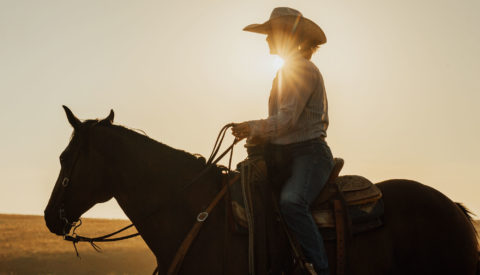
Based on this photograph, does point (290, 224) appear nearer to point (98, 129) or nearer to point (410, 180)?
point (410, 180)

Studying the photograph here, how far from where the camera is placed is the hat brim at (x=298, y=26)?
5266mm

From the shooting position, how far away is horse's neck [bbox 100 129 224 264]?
16.2 ft

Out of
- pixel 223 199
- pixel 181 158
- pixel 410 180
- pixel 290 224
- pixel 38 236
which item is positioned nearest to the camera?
pixel 290 224

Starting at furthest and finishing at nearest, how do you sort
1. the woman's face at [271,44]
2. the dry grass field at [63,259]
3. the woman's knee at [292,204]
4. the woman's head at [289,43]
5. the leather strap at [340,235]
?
1. the dry grass field at [63,259]
2. the woman's face at [271,44]
3. the woman's head at [289,43]
4. the leather strap at [340,235]
5. the woman's knee at [292,204]

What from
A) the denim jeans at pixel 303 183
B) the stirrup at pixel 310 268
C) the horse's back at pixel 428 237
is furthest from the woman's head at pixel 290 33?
the stirrup at pixel 310 268

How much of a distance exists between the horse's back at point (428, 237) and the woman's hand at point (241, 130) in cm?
212

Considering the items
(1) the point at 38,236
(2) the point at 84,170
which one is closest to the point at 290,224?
(2) the point at 84,170

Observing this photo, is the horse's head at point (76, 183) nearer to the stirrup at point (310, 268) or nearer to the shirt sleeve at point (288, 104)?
the shirt sleeve at point (288, 104)

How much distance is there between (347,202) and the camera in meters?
5.12

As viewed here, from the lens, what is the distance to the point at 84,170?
5090 mm

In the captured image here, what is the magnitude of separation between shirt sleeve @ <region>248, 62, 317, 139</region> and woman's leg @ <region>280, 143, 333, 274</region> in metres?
0.42

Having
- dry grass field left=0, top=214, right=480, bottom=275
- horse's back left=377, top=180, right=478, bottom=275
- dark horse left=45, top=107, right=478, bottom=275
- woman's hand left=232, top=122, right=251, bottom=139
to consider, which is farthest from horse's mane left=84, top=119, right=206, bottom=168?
dry grass field left=0, top=214, right=480, bottom=275

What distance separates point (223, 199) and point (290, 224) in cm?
89

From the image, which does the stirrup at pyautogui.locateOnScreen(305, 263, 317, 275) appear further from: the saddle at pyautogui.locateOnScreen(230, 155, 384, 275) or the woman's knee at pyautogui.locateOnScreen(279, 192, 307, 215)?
the woman's knee at pyautogui.locateOnScreen(279, 192, 307, 215)
